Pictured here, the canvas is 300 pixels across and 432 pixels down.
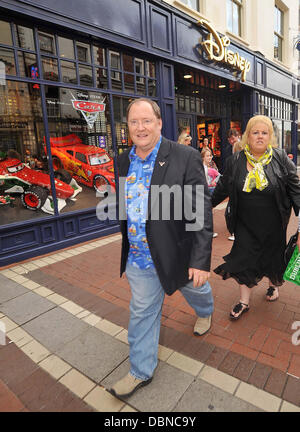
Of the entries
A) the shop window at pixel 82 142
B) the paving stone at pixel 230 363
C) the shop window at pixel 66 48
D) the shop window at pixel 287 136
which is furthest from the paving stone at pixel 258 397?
the shop window at pixel 287 136

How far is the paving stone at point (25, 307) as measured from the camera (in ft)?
10.3

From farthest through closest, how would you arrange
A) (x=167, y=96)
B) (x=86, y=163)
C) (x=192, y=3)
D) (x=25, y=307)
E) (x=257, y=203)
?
1. (x=192, y=3)
2. (x=167, y=96)
3. (x=86, y=163)
4. (x=25, y=307)
5. (x=257, y=203)

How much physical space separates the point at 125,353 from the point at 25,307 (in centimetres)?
150

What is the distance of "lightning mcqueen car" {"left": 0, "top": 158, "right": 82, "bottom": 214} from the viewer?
520cm

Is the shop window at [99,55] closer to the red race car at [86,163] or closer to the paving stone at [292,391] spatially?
the red race car at [86,163]

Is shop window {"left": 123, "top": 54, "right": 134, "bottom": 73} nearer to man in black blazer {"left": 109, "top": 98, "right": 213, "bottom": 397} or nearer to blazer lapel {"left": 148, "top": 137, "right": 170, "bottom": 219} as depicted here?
man in black blazer {"left": 109, "top": 98, "right": 213, "bottom": 397}

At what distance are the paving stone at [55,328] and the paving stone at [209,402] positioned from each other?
1263mm

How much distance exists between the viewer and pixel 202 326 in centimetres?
268

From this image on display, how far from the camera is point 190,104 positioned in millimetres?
8992

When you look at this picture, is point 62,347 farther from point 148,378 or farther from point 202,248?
point 202,248

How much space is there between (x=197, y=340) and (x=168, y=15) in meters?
6.92

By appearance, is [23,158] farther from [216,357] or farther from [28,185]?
[216,357]

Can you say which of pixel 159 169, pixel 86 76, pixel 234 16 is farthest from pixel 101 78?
pixel 234 16

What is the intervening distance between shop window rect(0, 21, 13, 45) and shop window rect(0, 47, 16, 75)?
12cm
